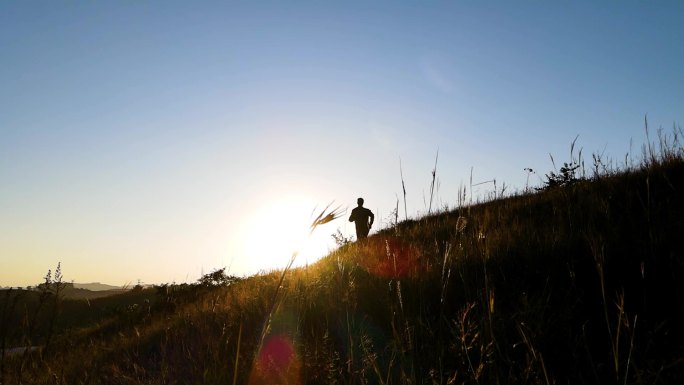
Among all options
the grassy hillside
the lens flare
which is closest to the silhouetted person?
the grassy hillside

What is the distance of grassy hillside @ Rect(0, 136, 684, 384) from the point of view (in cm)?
207

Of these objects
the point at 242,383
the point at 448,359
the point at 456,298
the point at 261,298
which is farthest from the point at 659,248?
the point at 261,298

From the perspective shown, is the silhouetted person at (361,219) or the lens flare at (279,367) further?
the silhouetted person at (361,219)

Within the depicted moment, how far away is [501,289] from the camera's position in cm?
340

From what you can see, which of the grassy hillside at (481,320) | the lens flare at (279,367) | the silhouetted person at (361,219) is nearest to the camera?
the grassy hillside at (481,320)

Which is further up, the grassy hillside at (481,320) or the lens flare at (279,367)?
the grassy hillside at (481,320)

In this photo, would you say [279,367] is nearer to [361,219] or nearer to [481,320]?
[481,320]

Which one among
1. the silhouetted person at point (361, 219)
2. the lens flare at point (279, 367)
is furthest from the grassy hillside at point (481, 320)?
the silhouetted person at point (361, 219)

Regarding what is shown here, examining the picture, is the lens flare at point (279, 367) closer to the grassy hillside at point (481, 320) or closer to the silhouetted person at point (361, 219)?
the grassy hillside at point (481, 320)

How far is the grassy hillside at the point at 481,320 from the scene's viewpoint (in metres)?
2.07

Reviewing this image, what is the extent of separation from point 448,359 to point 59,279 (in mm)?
2082

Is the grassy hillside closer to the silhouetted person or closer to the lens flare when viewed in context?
the lens flare

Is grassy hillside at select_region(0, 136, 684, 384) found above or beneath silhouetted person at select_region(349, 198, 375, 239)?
beneath

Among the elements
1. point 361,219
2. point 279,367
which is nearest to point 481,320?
point 279,367
